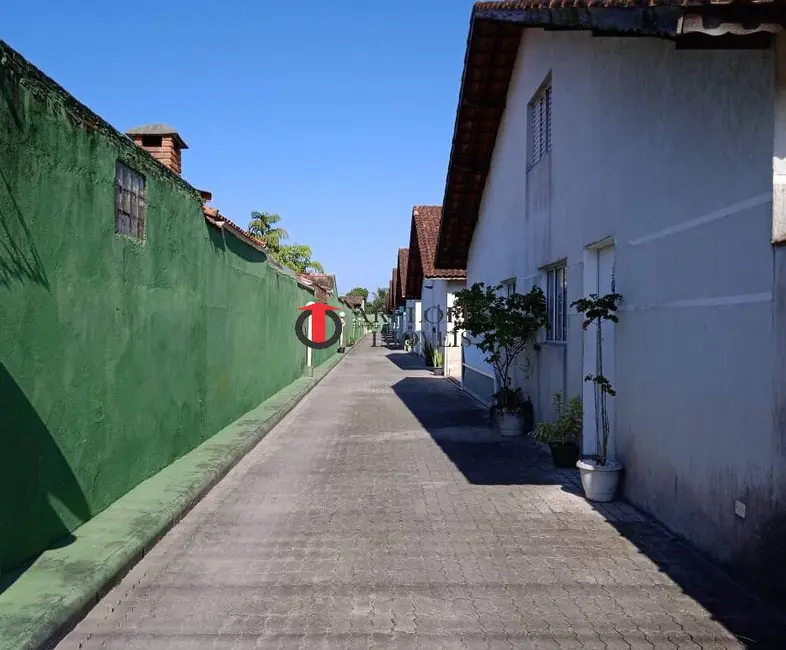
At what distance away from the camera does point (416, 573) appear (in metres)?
5.06

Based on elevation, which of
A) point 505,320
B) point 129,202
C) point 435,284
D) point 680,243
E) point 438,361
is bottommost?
point 438,361

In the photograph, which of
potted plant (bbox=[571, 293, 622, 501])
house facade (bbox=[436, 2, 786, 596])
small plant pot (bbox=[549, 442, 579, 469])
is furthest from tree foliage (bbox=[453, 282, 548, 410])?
potted plant (bbox=[571, 293, 622, 501])

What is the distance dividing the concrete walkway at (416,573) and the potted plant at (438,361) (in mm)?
16425

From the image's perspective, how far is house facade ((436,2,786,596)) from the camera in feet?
14.5

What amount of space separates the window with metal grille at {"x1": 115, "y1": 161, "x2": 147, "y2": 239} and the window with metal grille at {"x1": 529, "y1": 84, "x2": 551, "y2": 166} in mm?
5623

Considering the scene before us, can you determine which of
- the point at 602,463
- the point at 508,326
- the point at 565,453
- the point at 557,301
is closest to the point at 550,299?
the point at 557,301

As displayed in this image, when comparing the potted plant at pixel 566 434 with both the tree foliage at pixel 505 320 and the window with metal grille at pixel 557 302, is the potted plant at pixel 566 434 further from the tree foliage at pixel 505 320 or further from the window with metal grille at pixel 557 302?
the tree foliage at pixel 505 320

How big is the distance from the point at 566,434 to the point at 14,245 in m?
6.21

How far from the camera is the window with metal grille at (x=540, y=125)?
406 inches

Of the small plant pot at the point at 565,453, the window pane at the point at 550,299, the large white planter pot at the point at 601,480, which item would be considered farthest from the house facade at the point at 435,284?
the large white planter pot at the point at 601,480

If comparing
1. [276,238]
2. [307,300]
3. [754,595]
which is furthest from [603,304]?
[276,238]

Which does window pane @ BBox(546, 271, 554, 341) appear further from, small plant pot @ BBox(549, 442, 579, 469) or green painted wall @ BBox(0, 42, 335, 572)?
green painted wall @ BBox(0, 42, 335, 572)

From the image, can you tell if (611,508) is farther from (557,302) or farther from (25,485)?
(25,485)

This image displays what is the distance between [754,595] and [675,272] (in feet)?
7.82
